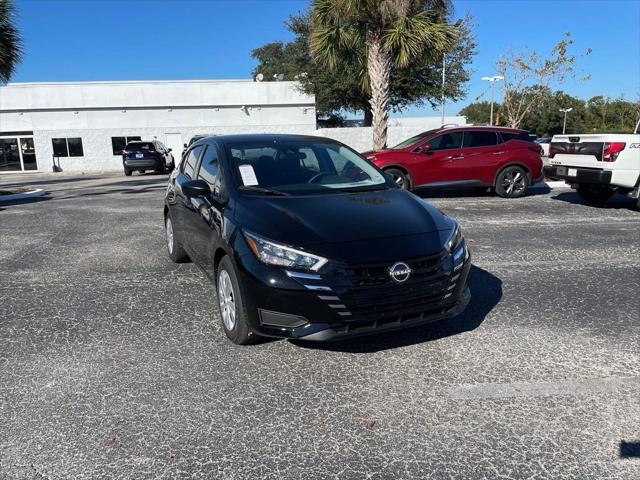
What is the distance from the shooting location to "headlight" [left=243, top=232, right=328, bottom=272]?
3.04 m

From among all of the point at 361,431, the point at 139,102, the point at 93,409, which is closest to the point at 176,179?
the point at 93,409

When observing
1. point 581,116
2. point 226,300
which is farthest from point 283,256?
point 581,116

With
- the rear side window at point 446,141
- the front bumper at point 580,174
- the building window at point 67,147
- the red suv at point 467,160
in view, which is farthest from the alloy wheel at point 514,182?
the building window at point 67,147

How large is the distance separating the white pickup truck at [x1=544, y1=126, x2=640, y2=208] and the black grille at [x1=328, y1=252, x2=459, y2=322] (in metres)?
7.07

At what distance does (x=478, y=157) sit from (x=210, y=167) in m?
8.14

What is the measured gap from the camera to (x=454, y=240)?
3512 mm

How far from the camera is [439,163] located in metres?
11.0

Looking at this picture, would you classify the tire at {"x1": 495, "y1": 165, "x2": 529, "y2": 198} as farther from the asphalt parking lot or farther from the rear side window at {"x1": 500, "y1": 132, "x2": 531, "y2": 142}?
the asphalt parking lot

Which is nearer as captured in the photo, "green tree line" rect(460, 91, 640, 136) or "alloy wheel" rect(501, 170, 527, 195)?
"alloy wheel" rect(501, 170, 527, 195)

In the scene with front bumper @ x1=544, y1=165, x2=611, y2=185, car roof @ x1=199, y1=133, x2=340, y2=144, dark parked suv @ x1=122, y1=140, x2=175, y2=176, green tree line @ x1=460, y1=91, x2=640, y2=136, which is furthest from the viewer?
green tree line @ x1=460, y1=91, x2=640, y2=136

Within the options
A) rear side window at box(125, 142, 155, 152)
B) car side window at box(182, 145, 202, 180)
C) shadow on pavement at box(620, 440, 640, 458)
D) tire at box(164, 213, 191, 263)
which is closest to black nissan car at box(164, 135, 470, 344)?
car side window at box(182, 145, 202, 180)

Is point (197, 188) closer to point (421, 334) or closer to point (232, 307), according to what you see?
point (232, 307)

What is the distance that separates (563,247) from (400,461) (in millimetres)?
5171

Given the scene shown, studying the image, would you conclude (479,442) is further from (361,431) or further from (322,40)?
(322,40)
